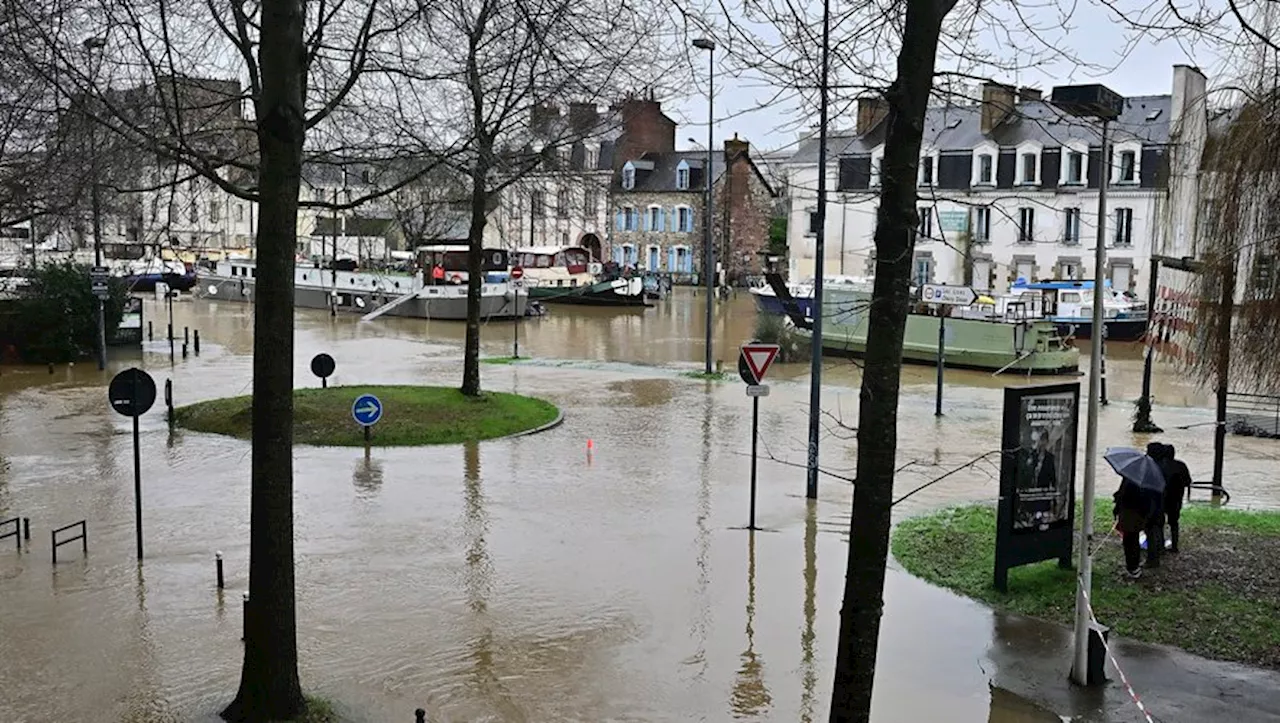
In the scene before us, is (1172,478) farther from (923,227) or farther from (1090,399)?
(923,227)

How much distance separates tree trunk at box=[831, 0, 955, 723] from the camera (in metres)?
5.29

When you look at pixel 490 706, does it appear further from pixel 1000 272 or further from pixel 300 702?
pixel 1000 272

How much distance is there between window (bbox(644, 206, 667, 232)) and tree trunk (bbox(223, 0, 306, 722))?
2709 inches

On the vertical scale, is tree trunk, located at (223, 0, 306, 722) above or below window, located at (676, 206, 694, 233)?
below

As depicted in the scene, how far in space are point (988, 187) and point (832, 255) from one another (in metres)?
9.87

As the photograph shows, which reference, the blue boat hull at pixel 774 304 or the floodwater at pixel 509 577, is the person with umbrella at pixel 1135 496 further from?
the blue boat hull at pixel 774 304

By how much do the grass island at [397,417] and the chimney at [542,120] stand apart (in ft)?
18.2

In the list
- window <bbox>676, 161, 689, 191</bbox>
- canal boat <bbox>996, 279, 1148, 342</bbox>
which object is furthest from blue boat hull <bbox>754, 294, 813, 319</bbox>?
window <bbox>676, 161, 689, 191</bbox>

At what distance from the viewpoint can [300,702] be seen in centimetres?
792

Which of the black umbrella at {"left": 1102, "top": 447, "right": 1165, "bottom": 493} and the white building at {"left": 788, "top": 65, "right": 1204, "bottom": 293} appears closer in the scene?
the black umbrella at {"left": 1102, "top": 447, "right": 1165, "bottom": 493}

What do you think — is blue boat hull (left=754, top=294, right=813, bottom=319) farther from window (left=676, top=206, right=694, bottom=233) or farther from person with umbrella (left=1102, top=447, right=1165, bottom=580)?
person with umbrella (left=1102, top=447, right=1165, bottom=580)

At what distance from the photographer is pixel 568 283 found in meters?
60.5

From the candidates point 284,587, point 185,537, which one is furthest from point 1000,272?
point 284,587

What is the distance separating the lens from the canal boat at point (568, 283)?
58969 mm
